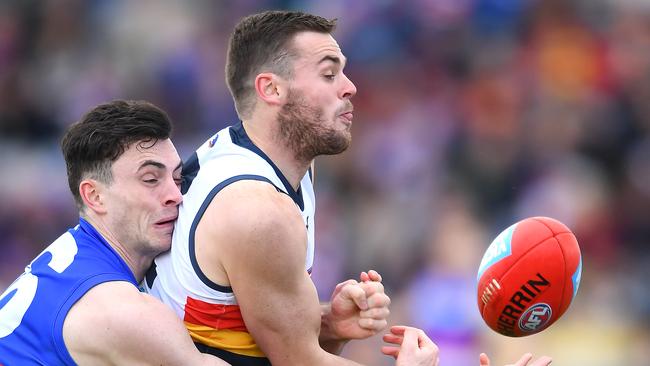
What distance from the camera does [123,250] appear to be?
16.7 ft

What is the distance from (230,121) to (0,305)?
6722mm

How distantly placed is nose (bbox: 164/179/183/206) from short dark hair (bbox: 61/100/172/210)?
0.69ft

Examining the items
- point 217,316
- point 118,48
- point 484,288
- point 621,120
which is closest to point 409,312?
point 621,120

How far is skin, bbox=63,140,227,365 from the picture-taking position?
4.58 metres

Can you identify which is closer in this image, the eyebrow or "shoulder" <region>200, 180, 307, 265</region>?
"shoulder" <region>200, 180, 307, 265</region>

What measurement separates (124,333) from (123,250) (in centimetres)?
61

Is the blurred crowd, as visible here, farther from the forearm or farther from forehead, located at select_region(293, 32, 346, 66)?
forehead, located at select_region(293, 32, 346, 66)

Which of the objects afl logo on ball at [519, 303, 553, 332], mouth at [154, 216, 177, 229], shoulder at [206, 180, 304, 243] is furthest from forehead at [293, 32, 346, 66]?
afl logo on ball at [519, 303, 553, 332]

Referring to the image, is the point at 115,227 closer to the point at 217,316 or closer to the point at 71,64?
the point at 217,316

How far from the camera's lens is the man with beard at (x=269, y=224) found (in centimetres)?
470

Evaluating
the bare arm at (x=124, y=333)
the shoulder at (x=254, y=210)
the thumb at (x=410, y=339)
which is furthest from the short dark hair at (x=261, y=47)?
the thumb at (x=410, y=339)

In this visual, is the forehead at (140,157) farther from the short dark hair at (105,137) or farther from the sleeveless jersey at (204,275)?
the sleeveless jersey at (204,275)

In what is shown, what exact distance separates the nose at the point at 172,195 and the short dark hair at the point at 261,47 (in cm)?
47

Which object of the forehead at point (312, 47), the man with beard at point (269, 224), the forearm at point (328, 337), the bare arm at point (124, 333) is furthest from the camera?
the forearm at point (328, 337)
